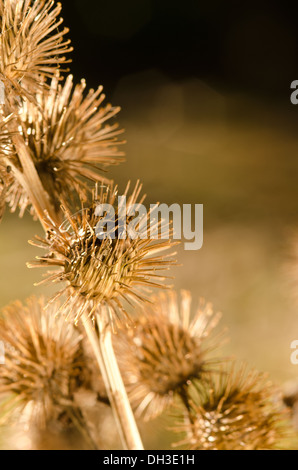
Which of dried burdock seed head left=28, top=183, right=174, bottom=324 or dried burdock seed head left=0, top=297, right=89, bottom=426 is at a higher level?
dried burdock seed head left=28, top=183, right=174, bottom=324

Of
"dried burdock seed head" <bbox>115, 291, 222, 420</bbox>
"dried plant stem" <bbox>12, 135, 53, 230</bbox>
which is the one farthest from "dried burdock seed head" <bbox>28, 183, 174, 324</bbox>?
"dried burdock seed head" <bbox>115, 291, 222, 420</bbox>

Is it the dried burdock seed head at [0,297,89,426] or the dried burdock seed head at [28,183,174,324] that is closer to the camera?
the dried burdock seed head at [28,183,174,324]

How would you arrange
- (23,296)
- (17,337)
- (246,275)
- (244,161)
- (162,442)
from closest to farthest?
(17,337)
(162,442)
(23,296)
(246,275)
(244,161)

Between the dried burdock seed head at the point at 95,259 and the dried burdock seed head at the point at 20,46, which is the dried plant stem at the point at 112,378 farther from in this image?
the dried burdock seed head at the point at 20,46

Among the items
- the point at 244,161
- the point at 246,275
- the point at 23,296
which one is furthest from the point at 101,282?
the point at 244,161

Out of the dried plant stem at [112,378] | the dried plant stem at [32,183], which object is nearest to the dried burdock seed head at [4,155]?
the dried plant stem at [32,183]

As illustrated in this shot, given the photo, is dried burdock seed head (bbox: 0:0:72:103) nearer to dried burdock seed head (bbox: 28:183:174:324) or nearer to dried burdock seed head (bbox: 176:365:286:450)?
dried burdock seed head (bbox: 28:183:174:324)

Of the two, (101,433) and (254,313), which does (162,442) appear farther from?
(254,313)
